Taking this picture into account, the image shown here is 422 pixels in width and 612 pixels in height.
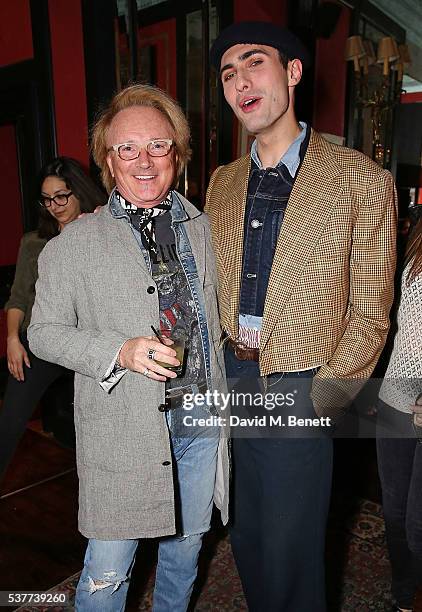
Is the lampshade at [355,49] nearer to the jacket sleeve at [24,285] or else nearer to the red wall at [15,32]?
the red wall at [15,32]

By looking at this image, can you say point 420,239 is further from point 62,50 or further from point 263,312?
point 62,50

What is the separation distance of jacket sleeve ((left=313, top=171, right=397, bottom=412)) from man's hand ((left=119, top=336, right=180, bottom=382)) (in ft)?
1.65

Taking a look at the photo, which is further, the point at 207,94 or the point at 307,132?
the point at 207,94

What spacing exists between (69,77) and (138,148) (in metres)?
2.11

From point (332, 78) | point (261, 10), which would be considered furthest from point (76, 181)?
point (332, 78)

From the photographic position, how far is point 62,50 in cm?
315

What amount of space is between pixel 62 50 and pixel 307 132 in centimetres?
222

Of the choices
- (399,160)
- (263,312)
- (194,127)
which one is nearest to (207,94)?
(194,127)

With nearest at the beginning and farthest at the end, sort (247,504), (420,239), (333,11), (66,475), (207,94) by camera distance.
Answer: (420,239)
(247,504)
(66,475)
(207,94)
(333,11)

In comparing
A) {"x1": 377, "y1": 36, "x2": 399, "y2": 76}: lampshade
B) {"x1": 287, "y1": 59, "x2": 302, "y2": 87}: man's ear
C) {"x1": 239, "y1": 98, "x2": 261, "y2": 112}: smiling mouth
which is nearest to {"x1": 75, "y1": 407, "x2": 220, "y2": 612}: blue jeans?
{"x1": 239, "y1": 98, "x2": 261, "y2": 112}: smiling mouth

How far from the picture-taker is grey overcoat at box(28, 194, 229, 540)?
1368 mm

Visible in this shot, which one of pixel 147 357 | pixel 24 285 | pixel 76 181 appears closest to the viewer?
pixel 147 357

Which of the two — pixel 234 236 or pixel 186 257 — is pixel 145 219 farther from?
pixel 234 236

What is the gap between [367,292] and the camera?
4.83 ft
